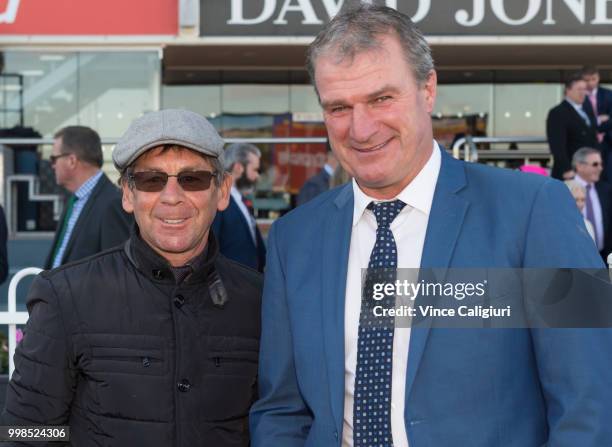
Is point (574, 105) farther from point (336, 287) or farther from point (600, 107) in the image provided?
point (336, 287)

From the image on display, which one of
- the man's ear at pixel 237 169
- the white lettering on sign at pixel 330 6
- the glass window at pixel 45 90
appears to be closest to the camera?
the man's ear at pixel 237 169

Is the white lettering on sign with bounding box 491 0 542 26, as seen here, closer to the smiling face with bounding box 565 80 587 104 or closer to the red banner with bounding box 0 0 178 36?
the smiling face with bounding box 565 80 587 104

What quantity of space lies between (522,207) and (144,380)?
119 cm

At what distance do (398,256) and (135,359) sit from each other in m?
0.86

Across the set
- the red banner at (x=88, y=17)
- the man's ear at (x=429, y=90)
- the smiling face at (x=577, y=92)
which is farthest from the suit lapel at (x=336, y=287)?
the red banner at (x=88, y=17)

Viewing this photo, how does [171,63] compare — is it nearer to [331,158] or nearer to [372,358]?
[331,158]

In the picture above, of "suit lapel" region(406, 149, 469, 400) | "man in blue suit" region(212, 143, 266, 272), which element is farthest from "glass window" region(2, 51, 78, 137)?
"suit lapel" region(406, 149, 469, 400)

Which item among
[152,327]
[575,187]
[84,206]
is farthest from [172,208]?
[575,187]

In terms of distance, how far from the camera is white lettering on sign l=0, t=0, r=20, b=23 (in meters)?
10.7

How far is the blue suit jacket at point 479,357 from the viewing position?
7.63 feet

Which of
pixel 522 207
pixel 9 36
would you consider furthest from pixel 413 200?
pixel 9 36

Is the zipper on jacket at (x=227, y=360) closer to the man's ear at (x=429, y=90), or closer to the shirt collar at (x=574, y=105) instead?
the man's ear at (x=429, y=90)

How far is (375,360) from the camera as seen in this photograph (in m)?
2.45

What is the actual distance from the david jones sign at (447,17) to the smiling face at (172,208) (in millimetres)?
7900
